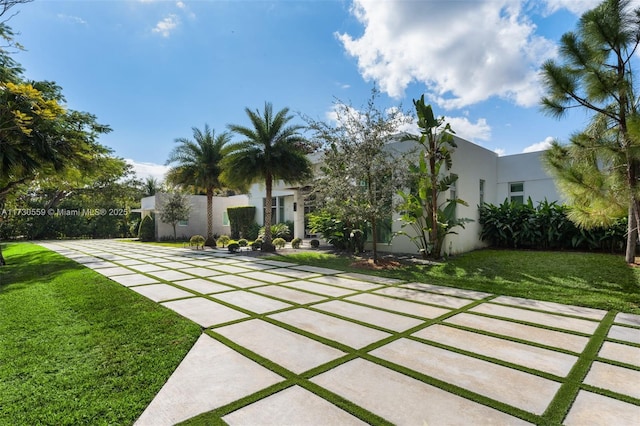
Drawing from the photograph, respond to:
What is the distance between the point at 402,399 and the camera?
2.41 metres

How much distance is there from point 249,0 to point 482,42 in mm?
6811

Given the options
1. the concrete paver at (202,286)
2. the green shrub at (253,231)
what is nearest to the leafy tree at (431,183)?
A: the concrete paver at (202,286)

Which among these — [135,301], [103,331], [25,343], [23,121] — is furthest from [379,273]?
[23,121]

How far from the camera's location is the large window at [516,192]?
15320 millimetres

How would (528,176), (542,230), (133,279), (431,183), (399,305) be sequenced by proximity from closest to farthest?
(399,305) → (133,279) → (431,183) → (542,230) → (528,176)

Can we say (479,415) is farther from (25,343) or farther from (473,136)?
(473,136)

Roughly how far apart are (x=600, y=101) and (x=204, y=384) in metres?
8.28

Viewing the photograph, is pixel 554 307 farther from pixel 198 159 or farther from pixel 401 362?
pixel 198 159

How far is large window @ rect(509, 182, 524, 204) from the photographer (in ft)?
50.3

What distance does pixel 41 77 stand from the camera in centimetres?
1152

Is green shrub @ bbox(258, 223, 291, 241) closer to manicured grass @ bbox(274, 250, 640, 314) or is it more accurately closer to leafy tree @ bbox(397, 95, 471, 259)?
manicured grass @ bbox(274, 250, 640, 314)

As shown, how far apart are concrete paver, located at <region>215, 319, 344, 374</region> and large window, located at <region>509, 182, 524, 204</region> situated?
15352 mm

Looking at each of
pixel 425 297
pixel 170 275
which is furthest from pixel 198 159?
pixel 425 297

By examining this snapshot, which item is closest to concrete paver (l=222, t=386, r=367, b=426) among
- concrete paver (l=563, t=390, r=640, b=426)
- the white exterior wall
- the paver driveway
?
the paver driveway
